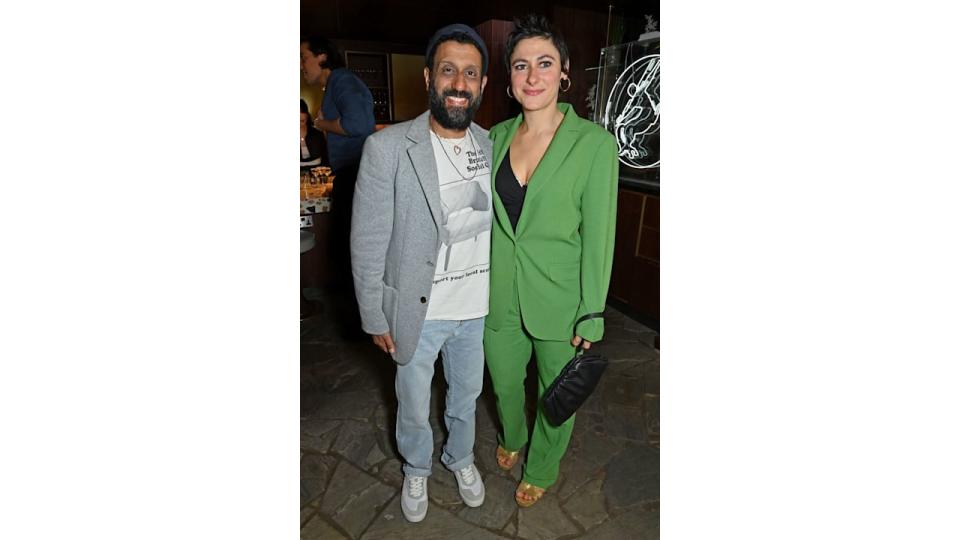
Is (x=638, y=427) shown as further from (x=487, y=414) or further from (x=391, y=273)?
(x=391, y=273)

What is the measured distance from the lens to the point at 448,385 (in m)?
2.18

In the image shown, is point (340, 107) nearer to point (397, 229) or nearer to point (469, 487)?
point (397, 229)

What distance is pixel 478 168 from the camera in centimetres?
190

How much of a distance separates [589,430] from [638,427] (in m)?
0.29

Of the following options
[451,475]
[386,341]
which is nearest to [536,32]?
[386,341]

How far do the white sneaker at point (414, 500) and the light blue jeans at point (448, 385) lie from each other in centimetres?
4

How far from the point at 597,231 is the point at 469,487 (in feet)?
4.15

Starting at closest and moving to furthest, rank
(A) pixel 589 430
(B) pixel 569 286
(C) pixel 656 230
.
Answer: (B) pixel 569 286, (A) pixel 589 430, (C) pixel 656 230

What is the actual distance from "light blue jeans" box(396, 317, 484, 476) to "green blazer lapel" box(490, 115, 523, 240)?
1.35ft

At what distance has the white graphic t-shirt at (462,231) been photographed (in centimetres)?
184

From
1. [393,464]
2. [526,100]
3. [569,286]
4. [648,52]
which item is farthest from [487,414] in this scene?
[648,52]

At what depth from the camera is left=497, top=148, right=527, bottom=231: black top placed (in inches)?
75.1

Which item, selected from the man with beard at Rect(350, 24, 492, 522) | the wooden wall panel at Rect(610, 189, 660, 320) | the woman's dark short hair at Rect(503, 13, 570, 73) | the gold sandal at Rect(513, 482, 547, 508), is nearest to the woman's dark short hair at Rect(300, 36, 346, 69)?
the man with beard at Rect(350, 24, 492, 522)

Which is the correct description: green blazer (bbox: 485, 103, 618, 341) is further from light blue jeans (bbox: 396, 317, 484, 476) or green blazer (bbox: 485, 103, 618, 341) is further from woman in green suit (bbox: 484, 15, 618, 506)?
light blue jeans (bbox: 396, 317, 484, 476)
